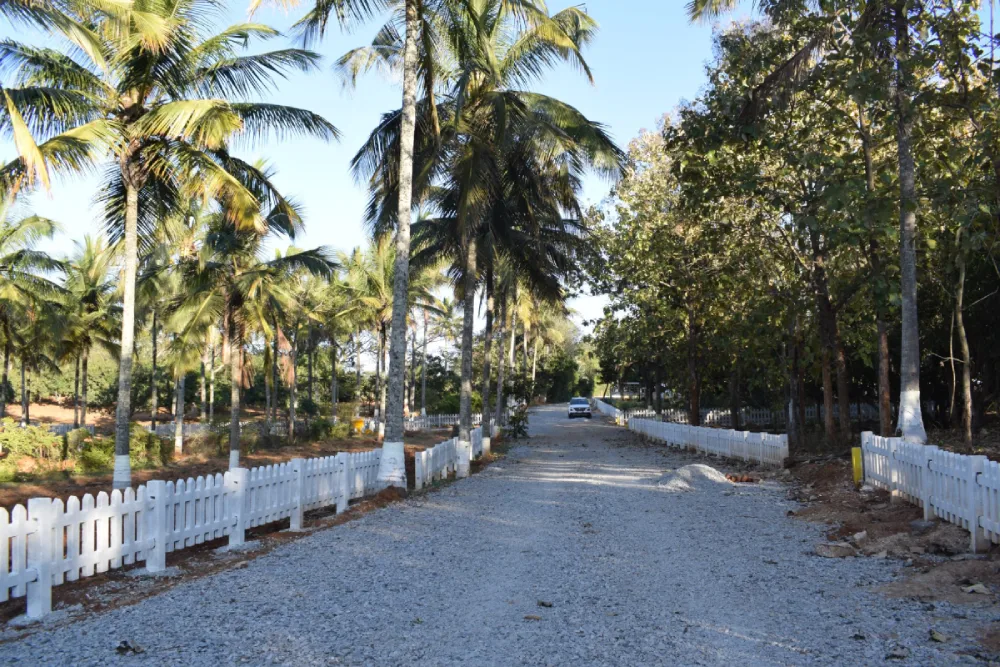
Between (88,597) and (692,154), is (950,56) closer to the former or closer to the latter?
(692,154)

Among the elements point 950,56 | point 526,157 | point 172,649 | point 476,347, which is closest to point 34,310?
point 526,157

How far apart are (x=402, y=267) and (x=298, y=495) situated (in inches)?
207

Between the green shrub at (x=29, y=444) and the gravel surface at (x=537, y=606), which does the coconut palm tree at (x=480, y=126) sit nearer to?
the gravel surface at (x=537, y=606)

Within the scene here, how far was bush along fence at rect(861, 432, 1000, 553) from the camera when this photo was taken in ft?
26.0

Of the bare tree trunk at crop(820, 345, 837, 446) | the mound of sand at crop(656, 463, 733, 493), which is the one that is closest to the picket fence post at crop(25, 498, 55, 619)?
the mound of sand at crop(656, 463, 733, 493)

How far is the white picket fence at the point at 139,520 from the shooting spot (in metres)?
6.33

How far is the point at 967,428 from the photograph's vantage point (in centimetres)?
1403

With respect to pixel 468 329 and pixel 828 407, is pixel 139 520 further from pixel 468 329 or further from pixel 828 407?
pixel 828 407

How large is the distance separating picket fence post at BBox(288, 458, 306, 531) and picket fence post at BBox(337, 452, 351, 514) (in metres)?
1.30

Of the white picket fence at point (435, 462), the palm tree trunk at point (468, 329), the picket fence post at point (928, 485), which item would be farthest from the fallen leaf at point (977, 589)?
the palm tree trunk at point (468, 329)

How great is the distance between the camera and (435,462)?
1736cm

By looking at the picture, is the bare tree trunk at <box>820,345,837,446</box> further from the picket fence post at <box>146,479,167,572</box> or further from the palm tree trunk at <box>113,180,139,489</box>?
the picket fence post at <box>146,479,167,572</box>

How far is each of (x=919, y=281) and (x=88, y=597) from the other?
1781cm

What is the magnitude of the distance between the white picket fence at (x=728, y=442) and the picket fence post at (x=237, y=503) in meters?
12.7
